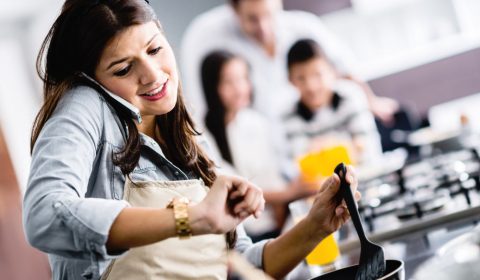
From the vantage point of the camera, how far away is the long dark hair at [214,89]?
5969 mm

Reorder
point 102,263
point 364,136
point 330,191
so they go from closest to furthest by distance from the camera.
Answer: point 102,263
point 330,191
point 364,136

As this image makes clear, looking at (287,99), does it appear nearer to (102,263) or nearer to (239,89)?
(239,89)

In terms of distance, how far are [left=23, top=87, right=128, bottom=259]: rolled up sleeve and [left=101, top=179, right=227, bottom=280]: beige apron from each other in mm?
225

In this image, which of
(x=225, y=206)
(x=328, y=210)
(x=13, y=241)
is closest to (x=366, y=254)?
(x=328, y=210)

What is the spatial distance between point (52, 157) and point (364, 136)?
16.6ft

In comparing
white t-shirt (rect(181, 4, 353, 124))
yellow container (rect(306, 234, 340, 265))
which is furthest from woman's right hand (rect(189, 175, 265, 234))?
white t-shirt (rect(181, 4, 353, 124))

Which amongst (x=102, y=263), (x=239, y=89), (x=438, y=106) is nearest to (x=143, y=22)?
(x=102, y=263)

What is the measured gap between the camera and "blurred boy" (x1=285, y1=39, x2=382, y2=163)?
5.89m

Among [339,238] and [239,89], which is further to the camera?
[239,89]

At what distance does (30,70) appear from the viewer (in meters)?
6.00

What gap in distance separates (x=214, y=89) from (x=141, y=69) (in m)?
4.78

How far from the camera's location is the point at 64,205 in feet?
3.04

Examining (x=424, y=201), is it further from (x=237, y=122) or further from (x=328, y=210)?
(x=237, y=122)

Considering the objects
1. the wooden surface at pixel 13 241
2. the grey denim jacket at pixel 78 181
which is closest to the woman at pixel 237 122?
the wooden surface at pixel 13 241
